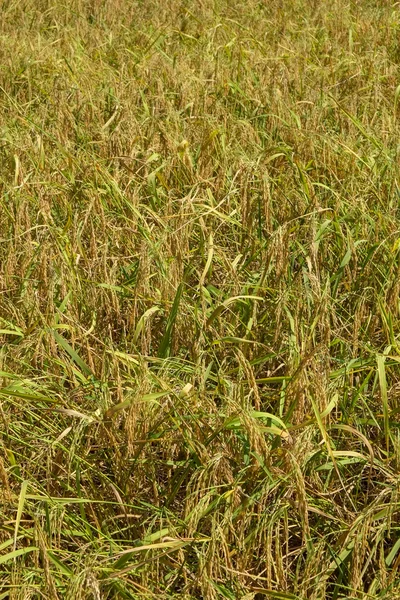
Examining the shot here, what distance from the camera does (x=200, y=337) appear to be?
1.81 metres

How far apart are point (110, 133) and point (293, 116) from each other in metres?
0.57

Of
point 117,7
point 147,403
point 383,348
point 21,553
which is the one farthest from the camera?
point 117,7

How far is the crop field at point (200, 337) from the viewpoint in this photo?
1.46m

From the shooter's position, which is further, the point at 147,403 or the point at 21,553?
the point at 147,403

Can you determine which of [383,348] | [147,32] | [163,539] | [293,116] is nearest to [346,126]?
[293,116]

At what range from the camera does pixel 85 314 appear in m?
2.06

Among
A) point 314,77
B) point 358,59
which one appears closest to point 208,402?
point 314,77

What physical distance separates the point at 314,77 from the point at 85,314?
1.67 metres

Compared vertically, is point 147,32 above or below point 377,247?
below

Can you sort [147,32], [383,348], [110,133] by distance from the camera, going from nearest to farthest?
[383,348] < [110,133] < [147,32]

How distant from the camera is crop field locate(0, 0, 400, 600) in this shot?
1.46 meters

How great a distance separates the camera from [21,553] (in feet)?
4.65

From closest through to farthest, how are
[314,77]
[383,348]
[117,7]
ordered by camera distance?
[383,348]
[314,77]
[117,7]

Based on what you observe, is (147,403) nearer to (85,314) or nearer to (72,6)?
(85,314)
